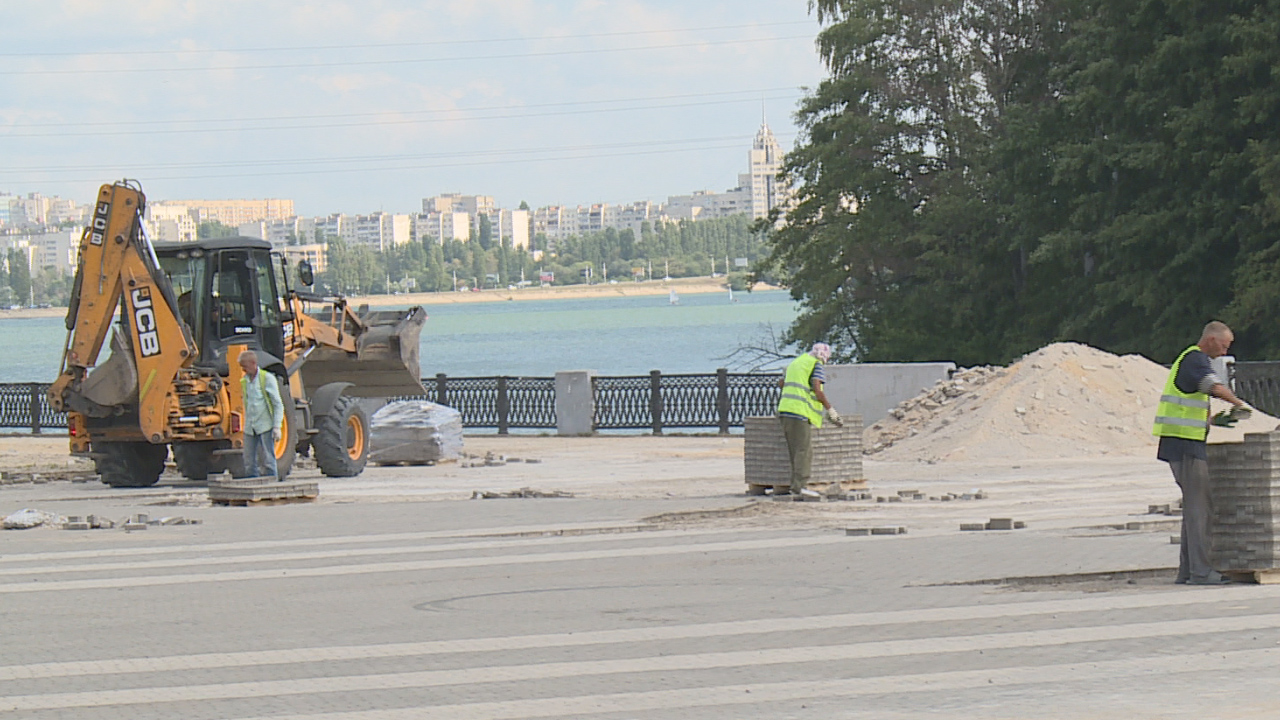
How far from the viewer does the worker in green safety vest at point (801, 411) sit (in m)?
18.9

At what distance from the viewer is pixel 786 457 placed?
63.7ft

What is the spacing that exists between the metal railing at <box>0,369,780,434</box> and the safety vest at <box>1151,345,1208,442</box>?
2199cm

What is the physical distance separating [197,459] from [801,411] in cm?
934

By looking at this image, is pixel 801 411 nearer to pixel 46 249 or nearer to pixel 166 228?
pixel 166 228

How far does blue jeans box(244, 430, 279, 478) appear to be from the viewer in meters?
20.4

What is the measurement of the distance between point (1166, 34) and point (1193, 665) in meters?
34.0

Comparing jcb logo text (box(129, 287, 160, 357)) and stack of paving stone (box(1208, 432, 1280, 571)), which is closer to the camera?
stack of paving stone (box(1208, 432, 1280, 571))

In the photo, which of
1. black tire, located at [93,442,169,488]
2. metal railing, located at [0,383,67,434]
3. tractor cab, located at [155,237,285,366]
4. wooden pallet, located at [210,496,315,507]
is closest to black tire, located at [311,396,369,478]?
tractor cab, located at [155,237,285,366]

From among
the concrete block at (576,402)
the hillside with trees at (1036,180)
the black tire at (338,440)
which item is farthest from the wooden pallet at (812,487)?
the hillside with trees at (1036,180)

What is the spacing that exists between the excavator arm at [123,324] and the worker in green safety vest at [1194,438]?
1436 cm

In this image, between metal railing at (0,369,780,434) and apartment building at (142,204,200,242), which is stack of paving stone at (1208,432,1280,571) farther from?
metal railing at (0,369,780,434)

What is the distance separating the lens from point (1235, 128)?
1522 inches

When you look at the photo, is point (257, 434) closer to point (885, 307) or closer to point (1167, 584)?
point (1167, 584)

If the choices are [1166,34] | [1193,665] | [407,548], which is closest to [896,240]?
[1166,34]
